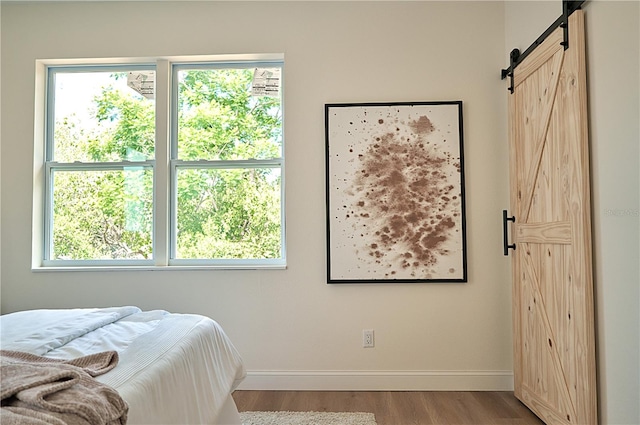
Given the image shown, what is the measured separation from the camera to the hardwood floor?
2.67m

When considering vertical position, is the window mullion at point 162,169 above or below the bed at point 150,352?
above

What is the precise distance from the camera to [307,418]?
266cm

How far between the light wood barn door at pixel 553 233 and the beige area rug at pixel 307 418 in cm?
103

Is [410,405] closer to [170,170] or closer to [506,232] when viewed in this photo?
[506,232]

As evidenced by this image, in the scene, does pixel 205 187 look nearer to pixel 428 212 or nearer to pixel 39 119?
pixel 39 119

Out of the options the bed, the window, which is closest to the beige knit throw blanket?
the bed

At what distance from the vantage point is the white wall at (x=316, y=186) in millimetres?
3195

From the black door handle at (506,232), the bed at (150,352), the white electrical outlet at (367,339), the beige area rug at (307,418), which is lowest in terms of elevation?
the beige area rug at (307,418)

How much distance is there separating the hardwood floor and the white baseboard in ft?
0.14

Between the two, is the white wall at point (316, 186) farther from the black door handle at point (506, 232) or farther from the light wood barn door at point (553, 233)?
the light wood barn door at point (553, 233)

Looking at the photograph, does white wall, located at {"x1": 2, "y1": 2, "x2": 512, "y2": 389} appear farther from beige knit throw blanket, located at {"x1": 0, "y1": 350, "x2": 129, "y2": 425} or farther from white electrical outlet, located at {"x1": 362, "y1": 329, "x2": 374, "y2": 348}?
beige knit throw blanket, located at {"x1": 0, "y1": 350, "x2": 129, "y2": 425}

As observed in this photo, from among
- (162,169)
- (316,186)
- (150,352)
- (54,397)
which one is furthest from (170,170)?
(54,397)

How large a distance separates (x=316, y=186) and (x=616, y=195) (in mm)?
1817

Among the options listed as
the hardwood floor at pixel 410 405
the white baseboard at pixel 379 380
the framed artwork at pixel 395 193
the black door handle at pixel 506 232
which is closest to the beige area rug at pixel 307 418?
the hardwood floor at pixel 410 405
